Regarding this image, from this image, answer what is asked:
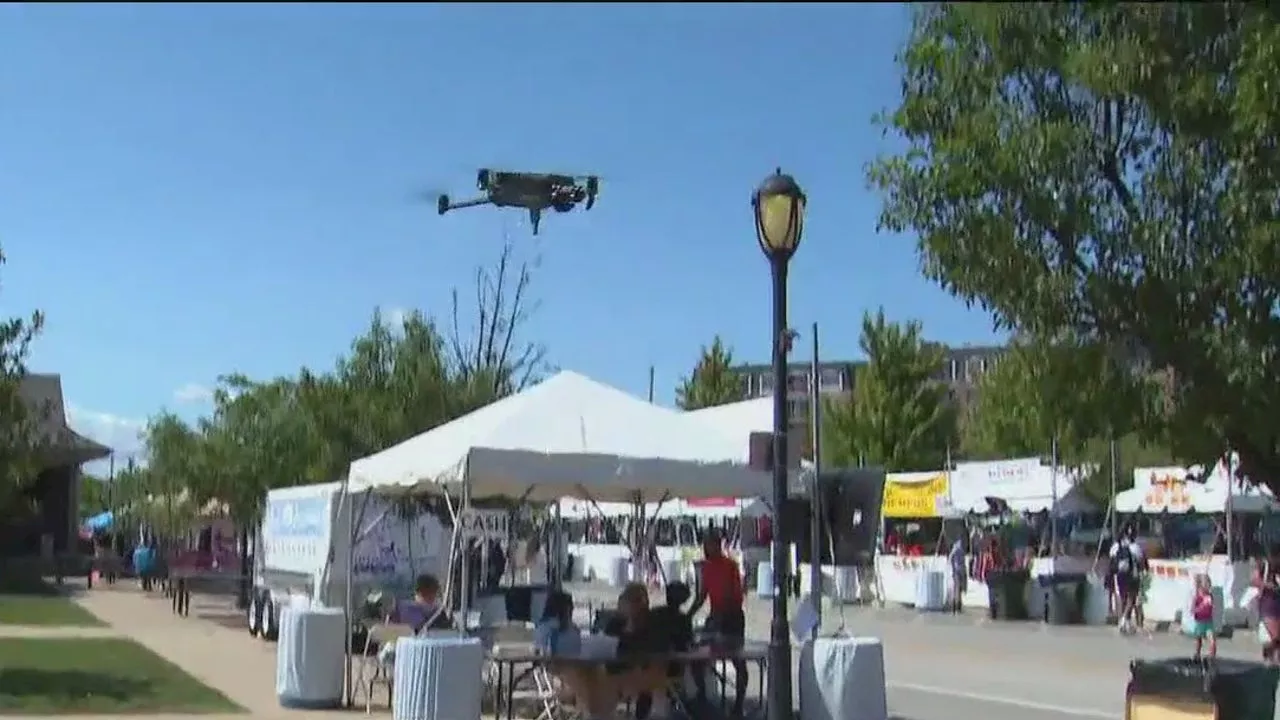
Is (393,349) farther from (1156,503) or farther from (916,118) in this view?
(916,118)

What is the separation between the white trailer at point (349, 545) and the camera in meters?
22.5

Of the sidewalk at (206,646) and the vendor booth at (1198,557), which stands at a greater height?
the vendor booth at (1198,557)

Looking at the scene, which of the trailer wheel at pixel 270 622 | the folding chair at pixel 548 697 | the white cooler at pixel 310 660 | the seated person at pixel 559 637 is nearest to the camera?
the seated person at pixel 559 637

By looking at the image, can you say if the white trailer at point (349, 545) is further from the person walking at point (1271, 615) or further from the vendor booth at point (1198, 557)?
the vendor booth at point (1198, 557)

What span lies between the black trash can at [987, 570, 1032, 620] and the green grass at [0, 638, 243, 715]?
17.3 meters

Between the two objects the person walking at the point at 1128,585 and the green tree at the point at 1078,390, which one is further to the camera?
the person walking at the point at 1128,585

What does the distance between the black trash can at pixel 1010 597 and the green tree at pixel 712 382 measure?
37.4 meters

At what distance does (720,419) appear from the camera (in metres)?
30.6

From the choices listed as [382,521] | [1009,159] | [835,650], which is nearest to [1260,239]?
[1009,159]

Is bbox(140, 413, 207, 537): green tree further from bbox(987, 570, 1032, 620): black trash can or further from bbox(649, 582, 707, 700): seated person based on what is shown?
bbox(649, 582, 707, 700): seated person

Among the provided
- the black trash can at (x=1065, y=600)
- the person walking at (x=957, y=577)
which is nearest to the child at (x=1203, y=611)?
the black trash can at (x=1065, y=600)

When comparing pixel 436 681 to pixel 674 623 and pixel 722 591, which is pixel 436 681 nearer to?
pixel 674 623

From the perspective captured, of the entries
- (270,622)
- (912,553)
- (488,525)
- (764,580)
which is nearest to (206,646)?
(270,622)

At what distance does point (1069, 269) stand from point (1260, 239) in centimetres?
130
